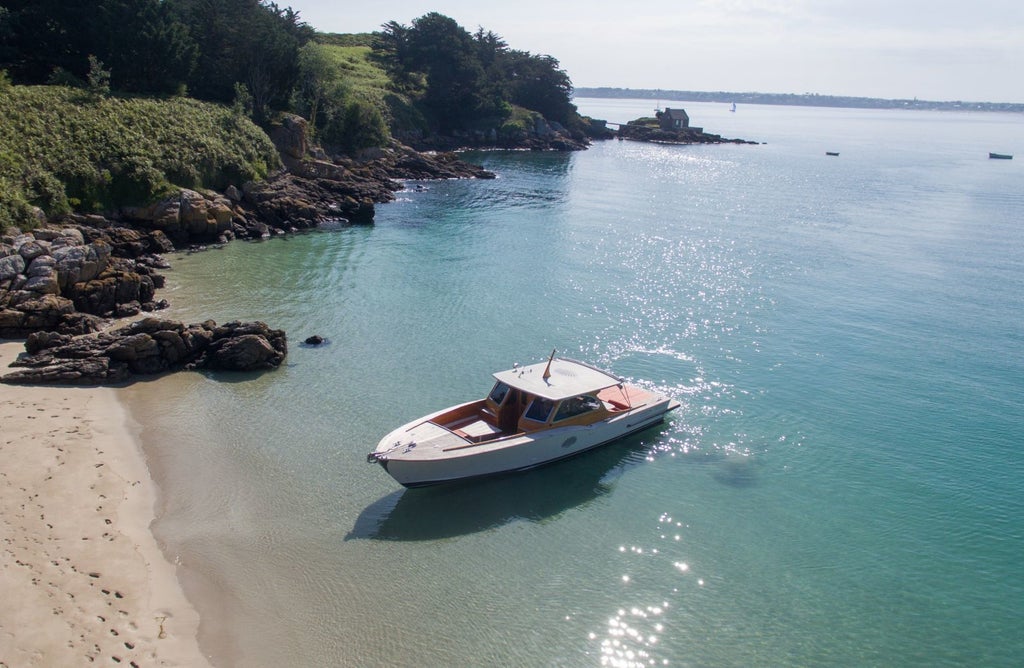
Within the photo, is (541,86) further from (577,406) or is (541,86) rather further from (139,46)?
(577,406)

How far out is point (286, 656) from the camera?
47.8ft

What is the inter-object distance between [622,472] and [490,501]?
4576 millimetres

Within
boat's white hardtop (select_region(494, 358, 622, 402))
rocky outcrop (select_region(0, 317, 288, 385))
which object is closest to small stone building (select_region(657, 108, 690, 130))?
rocky outcrop (select_region(0, 317, 288, 385))

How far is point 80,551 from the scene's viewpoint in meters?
16.5

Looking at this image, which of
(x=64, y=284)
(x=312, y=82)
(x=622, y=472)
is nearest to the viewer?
(x=622, y=472)

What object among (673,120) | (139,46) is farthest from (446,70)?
(673,120)

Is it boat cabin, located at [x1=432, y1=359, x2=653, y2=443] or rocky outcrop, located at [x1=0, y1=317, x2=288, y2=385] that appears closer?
boat cabin, located at [x1=432, y1=359, x2=653, y2=443]

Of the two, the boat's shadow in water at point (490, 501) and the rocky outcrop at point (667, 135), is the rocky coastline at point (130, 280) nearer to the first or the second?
the boat's shadow in water at point (490, 501)

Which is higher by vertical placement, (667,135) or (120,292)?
(667,135)

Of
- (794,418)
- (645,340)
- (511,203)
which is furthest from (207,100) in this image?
(794,418)

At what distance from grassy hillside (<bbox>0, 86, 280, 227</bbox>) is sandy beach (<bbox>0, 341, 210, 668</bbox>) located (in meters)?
18.9

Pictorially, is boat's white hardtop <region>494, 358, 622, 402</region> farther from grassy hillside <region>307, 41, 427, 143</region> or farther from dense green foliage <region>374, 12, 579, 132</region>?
dense green foliage <region>374, 12, 579, 132</region>

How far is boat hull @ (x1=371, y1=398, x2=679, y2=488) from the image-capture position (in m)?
19.8

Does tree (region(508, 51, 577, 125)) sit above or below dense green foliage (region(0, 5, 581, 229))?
above
